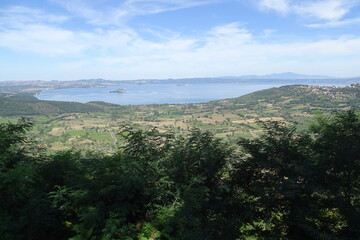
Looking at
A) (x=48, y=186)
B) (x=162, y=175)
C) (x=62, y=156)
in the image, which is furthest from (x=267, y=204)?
(x=62, y=156)

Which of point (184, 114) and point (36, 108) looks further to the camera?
point (36, 108)

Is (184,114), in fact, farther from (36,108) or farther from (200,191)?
(200,191)

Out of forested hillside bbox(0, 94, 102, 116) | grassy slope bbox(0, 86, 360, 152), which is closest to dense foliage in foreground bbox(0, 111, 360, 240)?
grassy slope bbox(0, 86, 360, 152)

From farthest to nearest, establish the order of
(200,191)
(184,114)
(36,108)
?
(36,108), (184,114), (200,191)

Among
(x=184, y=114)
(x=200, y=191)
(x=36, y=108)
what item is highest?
(x=200, y=191)

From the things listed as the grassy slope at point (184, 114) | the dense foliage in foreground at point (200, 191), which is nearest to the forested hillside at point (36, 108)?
the grassy slope at point (184, 114)

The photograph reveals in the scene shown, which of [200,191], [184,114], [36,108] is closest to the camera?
[200,191]

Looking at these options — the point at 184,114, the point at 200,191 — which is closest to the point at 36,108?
the point at 184,114

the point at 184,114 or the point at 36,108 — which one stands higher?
the point at 36,108

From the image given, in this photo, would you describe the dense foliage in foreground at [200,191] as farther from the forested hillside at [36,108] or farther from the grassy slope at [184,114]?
the forested hillside at [36,108]
